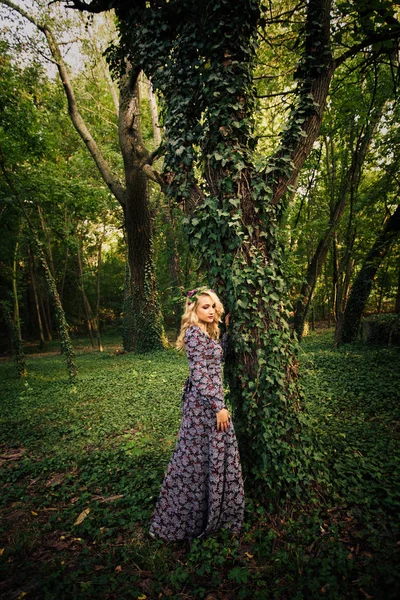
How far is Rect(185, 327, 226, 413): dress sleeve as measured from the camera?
258 cm

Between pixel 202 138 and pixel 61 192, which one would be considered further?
pixel 61 192

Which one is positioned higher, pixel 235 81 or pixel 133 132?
pixel 133 132

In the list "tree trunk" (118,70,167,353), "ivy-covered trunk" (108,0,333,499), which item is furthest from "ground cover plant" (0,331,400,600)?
"tree trunk" (118,70,167,353)

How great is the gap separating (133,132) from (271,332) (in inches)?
376

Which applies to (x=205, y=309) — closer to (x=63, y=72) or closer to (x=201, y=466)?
(x=201, y=466)

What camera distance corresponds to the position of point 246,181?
9.84ft

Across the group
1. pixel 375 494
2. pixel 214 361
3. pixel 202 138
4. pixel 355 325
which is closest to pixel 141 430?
pixel 214 361

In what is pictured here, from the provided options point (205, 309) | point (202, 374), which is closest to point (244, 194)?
point (205, 309)

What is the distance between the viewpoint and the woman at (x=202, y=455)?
262 cm

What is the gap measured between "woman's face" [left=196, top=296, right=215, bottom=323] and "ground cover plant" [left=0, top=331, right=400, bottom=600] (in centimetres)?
161

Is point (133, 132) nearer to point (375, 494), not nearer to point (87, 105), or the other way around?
point (87, 105)

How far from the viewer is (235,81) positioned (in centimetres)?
288

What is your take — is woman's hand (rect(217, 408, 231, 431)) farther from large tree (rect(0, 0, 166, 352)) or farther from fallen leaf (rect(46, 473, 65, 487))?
large tree (rect(0, 0, 166, 352))

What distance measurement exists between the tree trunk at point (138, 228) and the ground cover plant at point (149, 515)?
5.57 m
